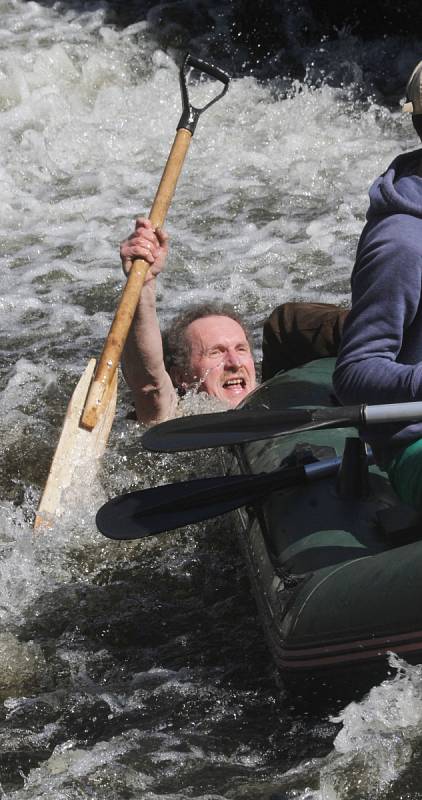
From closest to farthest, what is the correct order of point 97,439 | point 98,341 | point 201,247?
point 97,439, point 98,341, point 201,247

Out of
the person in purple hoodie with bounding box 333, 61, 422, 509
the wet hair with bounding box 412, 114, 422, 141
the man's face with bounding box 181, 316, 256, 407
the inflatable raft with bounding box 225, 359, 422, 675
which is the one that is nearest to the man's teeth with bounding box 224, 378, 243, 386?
the man's face with bounding box 181, 316, 256, 407

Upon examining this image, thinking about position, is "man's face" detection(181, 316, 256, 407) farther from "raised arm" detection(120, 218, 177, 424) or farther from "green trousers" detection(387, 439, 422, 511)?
"green trousers" detection(387, 439, 422, 511)

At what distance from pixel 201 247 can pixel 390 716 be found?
14.4 feet

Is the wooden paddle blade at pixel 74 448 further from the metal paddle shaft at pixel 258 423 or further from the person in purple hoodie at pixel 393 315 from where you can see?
the person in purple hoodie at pixel 393 315

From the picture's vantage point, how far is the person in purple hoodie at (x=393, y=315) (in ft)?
8.81

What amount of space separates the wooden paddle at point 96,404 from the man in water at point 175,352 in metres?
0.09

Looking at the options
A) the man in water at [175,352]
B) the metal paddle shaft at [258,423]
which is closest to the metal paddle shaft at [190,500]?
the metal paddle shaft at [258,423]

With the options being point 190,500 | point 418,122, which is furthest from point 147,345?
point 418,122

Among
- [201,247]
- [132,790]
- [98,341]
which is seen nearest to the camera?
[132,790]

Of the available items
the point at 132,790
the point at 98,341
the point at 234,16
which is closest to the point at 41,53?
the point at 234,16

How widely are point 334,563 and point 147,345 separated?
5.12 feet

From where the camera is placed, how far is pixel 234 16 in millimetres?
9203

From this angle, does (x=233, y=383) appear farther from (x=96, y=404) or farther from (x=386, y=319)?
(x=386, y=319)

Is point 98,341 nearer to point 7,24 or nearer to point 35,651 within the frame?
point 35,651
